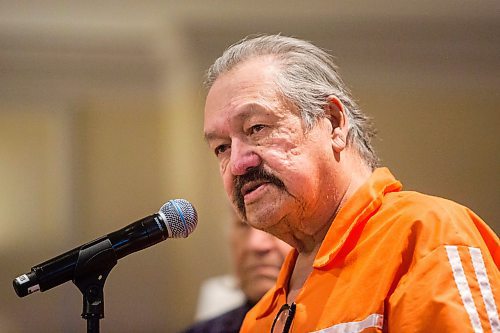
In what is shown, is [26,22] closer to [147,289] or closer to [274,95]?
[147,289]

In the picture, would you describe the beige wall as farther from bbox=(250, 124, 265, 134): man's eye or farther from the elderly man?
bbox=(250, 124, 265, 134): man's eye

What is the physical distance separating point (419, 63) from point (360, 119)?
254 cm

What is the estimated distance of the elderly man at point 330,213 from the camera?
123 centimetres

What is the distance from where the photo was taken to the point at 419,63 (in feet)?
13.5

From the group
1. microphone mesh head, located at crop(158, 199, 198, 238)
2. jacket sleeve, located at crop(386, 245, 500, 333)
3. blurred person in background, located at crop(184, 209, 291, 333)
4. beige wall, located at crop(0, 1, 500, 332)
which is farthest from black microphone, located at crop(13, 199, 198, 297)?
beige wall, located at crop(0, 1, 500, 332)

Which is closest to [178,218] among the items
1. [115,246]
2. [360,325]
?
[115,246]

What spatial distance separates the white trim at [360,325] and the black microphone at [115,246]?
0.35 m

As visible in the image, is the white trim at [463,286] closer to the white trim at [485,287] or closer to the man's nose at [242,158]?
the white trim at [485,287]

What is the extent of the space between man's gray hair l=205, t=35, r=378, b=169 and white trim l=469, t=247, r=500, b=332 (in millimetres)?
427

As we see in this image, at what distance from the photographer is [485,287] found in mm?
1224

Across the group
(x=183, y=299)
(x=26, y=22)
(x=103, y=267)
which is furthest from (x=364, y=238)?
(x=26, y=22)

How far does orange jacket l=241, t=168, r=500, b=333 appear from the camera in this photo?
1.20 m

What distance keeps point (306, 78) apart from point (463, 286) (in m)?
0.56

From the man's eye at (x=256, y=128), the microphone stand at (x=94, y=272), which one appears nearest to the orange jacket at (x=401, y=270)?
the man's eye at (x=256, y=128)
